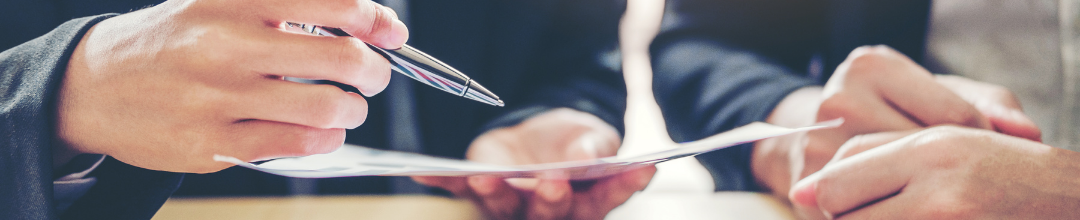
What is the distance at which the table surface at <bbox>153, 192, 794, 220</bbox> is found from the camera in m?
0.36

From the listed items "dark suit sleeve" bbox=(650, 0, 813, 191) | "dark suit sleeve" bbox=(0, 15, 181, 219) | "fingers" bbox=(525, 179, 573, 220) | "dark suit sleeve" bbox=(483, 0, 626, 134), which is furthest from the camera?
"dark suit sleeve" bbox=(483, 0, 626, 134)

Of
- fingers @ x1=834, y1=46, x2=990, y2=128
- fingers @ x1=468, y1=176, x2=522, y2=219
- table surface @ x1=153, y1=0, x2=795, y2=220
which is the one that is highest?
fingers @ x1=834, y1=46, x2=990, y2=128

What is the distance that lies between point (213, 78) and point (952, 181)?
35 cm

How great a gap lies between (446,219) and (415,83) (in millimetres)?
334

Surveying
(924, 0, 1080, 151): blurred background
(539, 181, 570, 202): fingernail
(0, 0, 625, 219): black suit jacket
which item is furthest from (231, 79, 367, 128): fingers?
(924, 0, 1080, 151): blurred background

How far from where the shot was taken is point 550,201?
281 millimetres

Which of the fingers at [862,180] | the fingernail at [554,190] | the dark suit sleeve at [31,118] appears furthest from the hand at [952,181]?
the dark suit sleeve at [31,118]

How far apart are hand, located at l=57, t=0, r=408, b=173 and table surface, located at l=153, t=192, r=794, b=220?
18cm

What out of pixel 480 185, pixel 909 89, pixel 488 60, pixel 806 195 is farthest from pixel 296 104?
pixel 488 60

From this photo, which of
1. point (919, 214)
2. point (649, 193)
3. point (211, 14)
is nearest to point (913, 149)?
point (919, 214)

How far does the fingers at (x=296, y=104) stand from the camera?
181 mm

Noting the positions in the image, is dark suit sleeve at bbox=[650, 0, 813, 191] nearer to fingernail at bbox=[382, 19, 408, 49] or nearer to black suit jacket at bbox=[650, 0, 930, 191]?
black suit jacket at bbox=[650, 0, 930, 191]

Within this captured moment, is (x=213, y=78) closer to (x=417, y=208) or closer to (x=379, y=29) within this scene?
(x=379, y=29)

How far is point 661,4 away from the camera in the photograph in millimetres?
790
